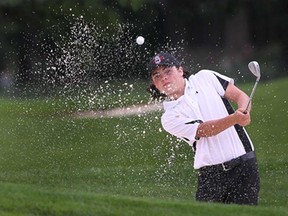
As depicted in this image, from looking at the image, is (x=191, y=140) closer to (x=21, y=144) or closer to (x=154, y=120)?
(x=21, y=144)

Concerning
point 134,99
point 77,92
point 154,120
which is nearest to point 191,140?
point 154,120

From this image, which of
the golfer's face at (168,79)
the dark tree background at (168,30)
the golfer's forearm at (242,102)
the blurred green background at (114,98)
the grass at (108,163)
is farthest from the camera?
the dark tree background at (168,30)

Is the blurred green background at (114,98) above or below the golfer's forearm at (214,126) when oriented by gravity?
above

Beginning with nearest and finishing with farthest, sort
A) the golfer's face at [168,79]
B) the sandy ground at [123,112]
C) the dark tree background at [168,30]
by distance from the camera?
the golfer's face at [168,79]
the sandy ground at [123,112]
the dark tree background at [168,30]

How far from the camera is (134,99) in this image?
12750mm

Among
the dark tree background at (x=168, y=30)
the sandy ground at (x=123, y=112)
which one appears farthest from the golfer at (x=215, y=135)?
the dark tree background at (x=168, y=30)

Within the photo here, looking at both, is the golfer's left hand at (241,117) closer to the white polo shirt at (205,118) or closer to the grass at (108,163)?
the white polo shirt at (205,118)

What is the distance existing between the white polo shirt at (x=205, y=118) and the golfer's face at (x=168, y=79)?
0.05 meters

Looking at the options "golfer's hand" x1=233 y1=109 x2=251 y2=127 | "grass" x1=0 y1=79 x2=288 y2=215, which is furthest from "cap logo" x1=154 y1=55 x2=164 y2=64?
"grass" x1=0 y1=79 x2=288 y2=215

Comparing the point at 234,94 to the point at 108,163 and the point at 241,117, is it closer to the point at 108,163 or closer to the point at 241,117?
the point at 241,117

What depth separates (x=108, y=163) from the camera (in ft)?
27.5

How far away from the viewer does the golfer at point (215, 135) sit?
4309mm

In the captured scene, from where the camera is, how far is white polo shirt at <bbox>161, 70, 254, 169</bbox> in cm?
430

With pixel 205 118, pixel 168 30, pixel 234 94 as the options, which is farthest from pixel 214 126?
pixel 168 30
